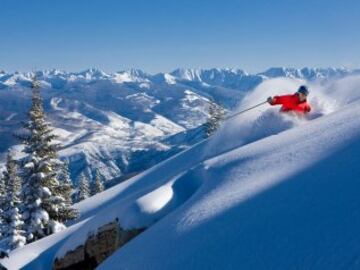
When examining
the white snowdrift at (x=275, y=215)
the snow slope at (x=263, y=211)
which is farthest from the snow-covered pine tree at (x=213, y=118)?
the white snowdrift at (x=275, y=215)

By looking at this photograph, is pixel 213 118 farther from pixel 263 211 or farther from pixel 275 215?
pixel 275 215

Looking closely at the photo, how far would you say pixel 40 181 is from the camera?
84.0 feet

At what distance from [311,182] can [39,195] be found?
2061cm

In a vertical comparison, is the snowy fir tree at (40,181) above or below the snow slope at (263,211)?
below

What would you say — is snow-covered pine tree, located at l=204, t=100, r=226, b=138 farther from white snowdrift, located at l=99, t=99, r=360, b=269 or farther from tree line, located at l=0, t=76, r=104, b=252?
white snowdrift, located at l=99, t=99, r=360, b=269

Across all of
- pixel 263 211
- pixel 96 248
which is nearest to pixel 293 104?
pixel 96 248

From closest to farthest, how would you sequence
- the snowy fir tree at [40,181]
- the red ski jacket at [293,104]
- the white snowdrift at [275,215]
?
the white snowdrift at [275,215], the red ski jacket at [293,104], the snowy fir tree at [40,181]

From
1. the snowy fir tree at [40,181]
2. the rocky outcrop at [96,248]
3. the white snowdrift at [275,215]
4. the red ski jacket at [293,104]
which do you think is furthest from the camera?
the snowy fir tree at [40,181]

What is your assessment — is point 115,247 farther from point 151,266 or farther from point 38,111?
point 38,111

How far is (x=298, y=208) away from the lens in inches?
249

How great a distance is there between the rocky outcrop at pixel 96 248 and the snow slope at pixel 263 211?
224 millimetres

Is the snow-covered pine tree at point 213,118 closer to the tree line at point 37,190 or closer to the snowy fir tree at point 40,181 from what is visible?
the tree line at point 37,190

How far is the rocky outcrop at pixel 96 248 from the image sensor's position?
12.1 m

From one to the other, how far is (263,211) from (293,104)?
8.22 m
